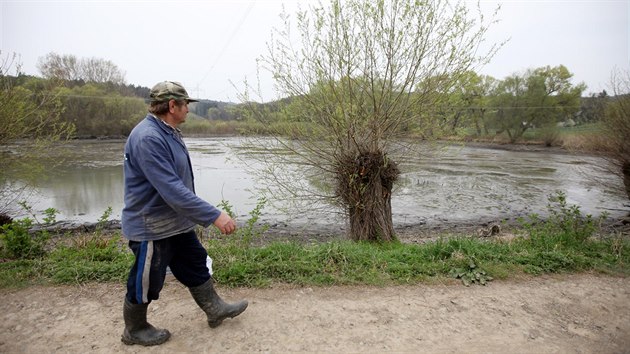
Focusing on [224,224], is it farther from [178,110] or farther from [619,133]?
[619,133]

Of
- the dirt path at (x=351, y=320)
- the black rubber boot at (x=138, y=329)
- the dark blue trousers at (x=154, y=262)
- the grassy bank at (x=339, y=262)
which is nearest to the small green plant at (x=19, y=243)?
the grassy bank at (x=339, y=262)

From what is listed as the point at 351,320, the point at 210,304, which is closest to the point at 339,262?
the point at 351,320

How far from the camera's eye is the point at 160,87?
2883mm

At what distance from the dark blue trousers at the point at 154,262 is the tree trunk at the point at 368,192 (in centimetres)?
428

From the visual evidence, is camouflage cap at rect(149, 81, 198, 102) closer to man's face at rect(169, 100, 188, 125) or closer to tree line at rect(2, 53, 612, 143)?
man's face at rect(169, 100, 188, 125)

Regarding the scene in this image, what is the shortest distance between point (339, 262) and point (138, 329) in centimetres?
238

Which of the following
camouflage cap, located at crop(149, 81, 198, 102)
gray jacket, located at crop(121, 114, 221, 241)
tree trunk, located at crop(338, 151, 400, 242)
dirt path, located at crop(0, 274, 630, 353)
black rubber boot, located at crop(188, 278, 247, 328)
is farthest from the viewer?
tree trunk, located at crop(338, 151, 400, 242)

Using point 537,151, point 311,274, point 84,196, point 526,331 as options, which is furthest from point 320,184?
point 537,151

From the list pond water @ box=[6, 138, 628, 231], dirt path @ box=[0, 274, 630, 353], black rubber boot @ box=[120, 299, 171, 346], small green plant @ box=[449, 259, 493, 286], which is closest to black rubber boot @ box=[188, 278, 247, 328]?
dirt path @ box=[0, 274, 630, 353]

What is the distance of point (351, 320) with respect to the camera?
3.37 metres

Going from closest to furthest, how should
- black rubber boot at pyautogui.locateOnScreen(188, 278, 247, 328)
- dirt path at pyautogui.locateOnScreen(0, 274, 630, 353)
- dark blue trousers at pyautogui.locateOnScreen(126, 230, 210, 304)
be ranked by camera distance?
dark blue trousers at pyautogui.locateOnScreen(126, 230, 210, 304), dirt path at pyautogui.locateOnScreen(0, 274, 630, 353), black rubber boot at pyautogui.locateOnScreen(188, 278, 247, 328)

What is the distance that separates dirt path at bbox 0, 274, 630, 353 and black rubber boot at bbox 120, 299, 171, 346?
7cm

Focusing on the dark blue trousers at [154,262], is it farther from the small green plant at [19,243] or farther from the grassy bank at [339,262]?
the small green plant at [19,243]

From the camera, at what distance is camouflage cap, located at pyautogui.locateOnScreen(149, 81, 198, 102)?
2.86 metres
